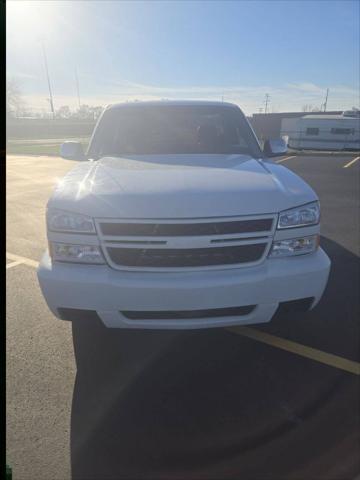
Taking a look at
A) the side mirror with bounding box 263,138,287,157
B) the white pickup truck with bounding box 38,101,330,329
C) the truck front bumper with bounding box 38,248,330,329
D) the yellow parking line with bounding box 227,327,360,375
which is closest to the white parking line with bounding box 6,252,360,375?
the yellow parking line with bounding box 227,327,360,375

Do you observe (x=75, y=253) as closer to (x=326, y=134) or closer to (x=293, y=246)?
A: (x=293, y=246)

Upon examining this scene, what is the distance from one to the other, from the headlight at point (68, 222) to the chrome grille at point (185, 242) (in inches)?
3.0

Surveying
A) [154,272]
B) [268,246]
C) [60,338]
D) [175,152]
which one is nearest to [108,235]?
[154,272]

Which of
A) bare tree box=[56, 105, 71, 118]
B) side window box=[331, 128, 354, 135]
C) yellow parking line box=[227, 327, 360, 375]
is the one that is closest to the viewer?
yellow parking line box=[227, 327, 360, 375]

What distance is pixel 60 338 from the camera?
304cm

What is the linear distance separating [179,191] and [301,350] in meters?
1.59

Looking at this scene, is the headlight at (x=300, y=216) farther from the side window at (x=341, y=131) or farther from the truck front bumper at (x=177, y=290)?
the side window at (x=341, y=131)

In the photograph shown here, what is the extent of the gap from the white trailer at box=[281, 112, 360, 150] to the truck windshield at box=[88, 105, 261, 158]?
81.8ft

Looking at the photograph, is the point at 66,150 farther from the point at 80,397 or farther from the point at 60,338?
the point at 80,397

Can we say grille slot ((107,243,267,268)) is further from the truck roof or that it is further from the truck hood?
the truck roof

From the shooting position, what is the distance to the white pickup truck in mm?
2232

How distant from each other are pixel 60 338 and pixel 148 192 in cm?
153

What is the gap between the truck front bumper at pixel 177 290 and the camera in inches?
87.6

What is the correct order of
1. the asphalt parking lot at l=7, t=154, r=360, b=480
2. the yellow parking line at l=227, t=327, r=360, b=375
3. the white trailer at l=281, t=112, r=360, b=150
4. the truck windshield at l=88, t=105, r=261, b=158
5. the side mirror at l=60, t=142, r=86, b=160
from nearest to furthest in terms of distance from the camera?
the asphalt parking lot at l=7, t=154, r=360, b=480 → the yellow parking line at l=227, t=327, r=360, b=375 → the truck windshield at l=88, t=105, r=261, b=158 → the side mirror at l=60, t=142, r=86, b=160 → the white trailer at l=281, t=112, r=360, b=150
